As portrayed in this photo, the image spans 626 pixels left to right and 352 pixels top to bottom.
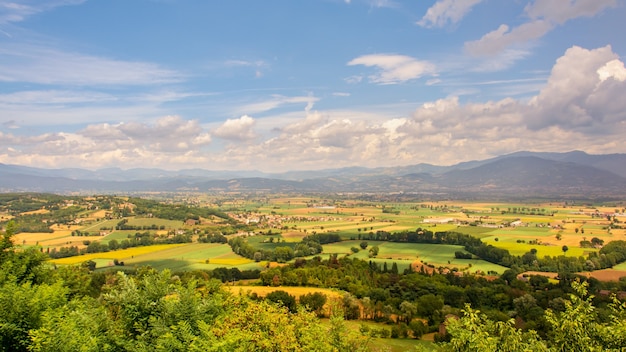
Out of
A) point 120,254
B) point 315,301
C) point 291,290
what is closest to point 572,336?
point 315,301

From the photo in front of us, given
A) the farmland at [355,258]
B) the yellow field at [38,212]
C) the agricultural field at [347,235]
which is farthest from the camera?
the yellow field at [38,212]

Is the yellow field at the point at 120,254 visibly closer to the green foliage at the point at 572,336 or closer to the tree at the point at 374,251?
the tree at the point at 374,251

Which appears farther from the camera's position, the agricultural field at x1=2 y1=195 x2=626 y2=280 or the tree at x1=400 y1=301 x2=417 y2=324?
the agricultural field at x1=2 y1=195 x2=626 y2=280

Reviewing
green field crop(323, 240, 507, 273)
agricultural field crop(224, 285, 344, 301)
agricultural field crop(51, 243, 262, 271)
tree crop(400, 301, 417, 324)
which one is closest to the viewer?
tree crop(400, 301, 417, 324)

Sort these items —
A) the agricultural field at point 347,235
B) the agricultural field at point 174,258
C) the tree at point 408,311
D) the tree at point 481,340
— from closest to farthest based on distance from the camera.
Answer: the tree at point 481,340
the tree at point 408,311
the agricultural field at point 174,258
the agricultural field at point 347,235

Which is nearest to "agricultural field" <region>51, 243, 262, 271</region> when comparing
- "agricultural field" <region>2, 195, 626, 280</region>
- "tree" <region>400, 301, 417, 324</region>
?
"agricultural field" <region>2, 195, 626, 280</region>

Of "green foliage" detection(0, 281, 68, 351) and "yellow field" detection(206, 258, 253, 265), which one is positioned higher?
"green foliage" detection(0, 281, 68, 351)

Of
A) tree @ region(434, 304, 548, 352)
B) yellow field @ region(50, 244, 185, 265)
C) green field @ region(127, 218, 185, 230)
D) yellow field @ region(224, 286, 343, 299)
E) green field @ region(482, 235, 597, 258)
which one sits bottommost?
yellow field @ region(50, 244, 185, 265)

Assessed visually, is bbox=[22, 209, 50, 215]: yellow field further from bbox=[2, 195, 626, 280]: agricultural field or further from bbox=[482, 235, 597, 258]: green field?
bbox=[482, 235, 597, 258]: green field

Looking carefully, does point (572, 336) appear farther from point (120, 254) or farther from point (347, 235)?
point (347, 235)

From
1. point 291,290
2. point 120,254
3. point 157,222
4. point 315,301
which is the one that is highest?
point 315,301

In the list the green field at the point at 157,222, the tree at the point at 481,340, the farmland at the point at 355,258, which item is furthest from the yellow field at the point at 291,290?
the green field at the point at 157,222

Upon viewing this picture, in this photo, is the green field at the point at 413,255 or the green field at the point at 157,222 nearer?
the green field at the point at 413,255
